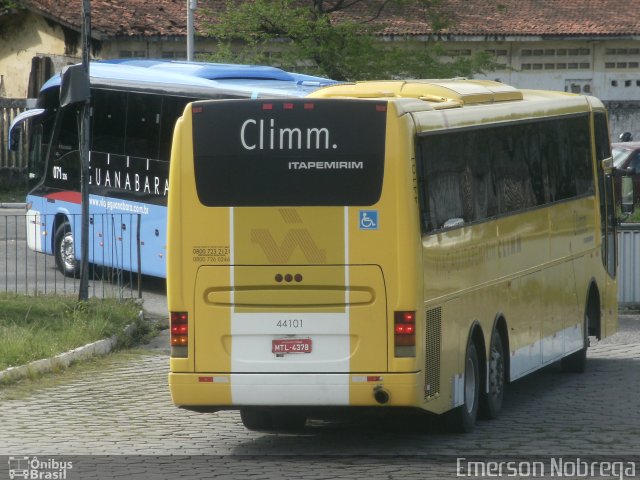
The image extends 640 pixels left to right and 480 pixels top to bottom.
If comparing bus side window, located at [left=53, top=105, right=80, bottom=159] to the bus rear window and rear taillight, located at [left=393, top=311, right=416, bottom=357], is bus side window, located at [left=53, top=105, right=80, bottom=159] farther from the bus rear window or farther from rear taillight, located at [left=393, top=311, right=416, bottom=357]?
rear taillight, located at [left=393, top=311, right=416, bottom=357]

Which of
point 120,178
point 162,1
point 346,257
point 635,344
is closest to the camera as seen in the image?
point 346,257

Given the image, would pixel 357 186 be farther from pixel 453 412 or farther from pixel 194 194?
pixel 453 412

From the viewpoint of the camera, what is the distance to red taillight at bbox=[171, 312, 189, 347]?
11.3 metres

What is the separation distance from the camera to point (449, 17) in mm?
37688

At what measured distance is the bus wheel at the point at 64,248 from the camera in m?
23.2

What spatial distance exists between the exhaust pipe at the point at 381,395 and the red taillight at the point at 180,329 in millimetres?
1467

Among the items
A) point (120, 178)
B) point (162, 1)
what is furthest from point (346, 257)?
point (162, 1)

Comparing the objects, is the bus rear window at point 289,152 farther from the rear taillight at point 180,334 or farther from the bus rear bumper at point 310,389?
the bus rear bumper at point 310,389

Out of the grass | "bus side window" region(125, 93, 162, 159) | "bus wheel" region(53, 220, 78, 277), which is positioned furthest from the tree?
the grass

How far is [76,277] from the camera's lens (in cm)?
2316

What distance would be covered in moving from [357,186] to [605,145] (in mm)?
6945

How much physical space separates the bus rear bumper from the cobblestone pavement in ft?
1.34

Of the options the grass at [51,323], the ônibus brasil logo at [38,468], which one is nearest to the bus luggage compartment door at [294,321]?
the ônibus brasil logo at [38,468]

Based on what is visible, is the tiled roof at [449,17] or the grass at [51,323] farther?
the tiled roof at [449,17]
